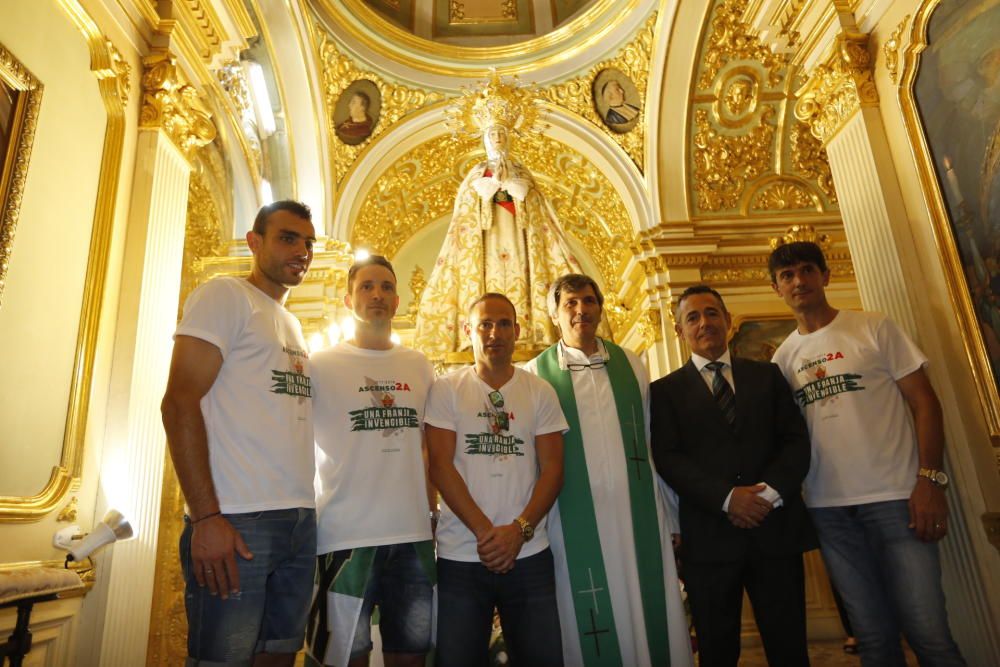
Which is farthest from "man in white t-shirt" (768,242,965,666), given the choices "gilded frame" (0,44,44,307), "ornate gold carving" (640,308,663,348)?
"ornate gold carving" (640,308,663,348)

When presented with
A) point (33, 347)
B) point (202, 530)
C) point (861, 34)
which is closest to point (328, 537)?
A: point (202, 530)

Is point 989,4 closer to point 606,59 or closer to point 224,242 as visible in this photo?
point 606,59

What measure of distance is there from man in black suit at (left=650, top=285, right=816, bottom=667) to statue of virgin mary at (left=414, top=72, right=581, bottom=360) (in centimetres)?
135

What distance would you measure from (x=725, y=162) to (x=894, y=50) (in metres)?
4.99

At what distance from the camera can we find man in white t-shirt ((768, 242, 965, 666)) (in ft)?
7.44

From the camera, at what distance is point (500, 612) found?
84.4 inches

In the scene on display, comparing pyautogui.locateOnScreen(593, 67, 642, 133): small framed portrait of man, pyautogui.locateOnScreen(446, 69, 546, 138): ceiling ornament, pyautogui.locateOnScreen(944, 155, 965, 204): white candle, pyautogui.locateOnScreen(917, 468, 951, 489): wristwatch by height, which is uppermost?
A: pyautogui.locateOnScreen(593, 67, 642, 133): small framed portrait of man

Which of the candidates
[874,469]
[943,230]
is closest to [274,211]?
[874,469]

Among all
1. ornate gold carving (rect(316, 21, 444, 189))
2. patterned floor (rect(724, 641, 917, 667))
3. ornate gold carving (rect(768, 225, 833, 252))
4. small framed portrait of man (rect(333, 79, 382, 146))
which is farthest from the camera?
small framed portrait of man (rect(333, 79, 382, 146))

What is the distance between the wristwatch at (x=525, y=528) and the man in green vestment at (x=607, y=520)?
323 millimetres

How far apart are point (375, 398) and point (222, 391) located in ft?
1.61

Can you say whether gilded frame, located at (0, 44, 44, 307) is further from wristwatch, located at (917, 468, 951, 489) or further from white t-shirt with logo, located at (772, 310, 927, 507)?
wristwatch, located at (917, 468, 951, 489)

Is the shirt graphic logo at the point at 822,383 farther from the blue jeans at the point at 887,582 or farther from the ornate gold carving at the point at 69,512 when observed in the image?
the ornate gold carving at the point at 69,512

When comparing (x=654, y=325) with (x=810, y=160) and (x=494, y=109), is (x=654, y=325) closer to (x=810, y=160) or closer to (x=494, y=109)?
(x=810, y=160)
